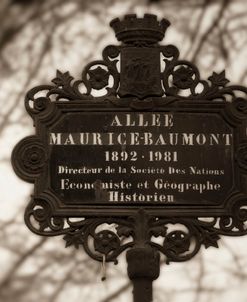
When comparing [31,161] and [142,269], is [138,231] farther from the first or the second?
[31,161]

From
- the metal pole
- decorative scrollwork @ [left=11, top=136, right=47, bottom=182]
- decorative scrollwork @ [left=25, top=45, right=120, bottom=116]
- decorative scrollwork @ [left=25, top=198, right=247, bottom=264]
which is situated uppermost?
decorative scrollwork @ [left=25, top=45, right=120, bottom=116]

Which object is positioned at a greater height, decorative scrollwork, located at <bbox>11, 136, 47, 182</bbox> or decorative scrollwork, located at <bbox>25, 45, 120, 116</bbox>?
decorative scrollwork, located at <bbox>25, 45, 120, 116</bbox>

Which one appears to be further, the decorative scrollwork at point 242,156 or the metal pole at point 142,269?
the decorative scrollwork at point 242,156

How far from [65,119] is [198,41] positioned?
6.06 feet

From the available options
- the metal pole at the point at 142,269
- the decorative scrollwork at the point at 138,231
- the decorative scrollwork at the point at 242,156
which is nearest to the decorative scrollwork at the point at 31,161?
the decorative scrollwork at the point at 138,231

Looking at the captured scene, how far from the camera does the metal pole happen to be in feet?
22.2

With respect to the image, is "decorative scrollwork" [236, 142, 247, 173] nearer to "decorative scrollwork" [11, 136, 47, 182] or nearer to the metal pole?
the metal pole

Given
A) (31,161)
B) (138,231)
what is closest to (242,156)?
(138,231)

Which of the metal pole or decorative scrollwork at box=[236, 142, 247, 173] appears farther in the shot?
decorative scrollwork at box=[236, 142, 247, 173]

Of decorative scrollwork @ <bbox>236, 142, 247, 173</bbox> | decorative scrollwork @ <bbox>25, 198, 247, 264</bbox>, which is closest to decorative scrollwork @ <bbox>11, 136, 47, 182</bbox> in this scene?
decorative scrollwork @ <bbox>25, 198, 247, 264</bbox>

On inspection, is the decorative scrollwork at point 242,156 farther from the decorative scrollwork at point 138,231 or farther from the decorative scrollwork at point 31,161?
the decorative scrollwork at point 31,161

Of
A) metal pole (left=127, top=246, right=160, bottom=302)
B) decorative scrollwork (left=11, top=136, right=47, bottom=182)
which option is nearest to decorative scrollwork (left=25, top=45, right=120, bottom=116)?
decorative scrollwork (left=11, top=136, right=47, bottom=182)

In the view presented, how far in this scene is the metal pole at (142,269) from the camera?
677 centimetres

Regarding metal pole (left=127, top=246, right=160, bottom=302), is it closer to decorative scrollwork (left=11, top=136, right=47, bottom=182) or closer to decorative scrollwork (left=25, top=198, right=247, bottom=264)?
decorative scrollwork (left=25, top=198, right=247, bottom=264)
